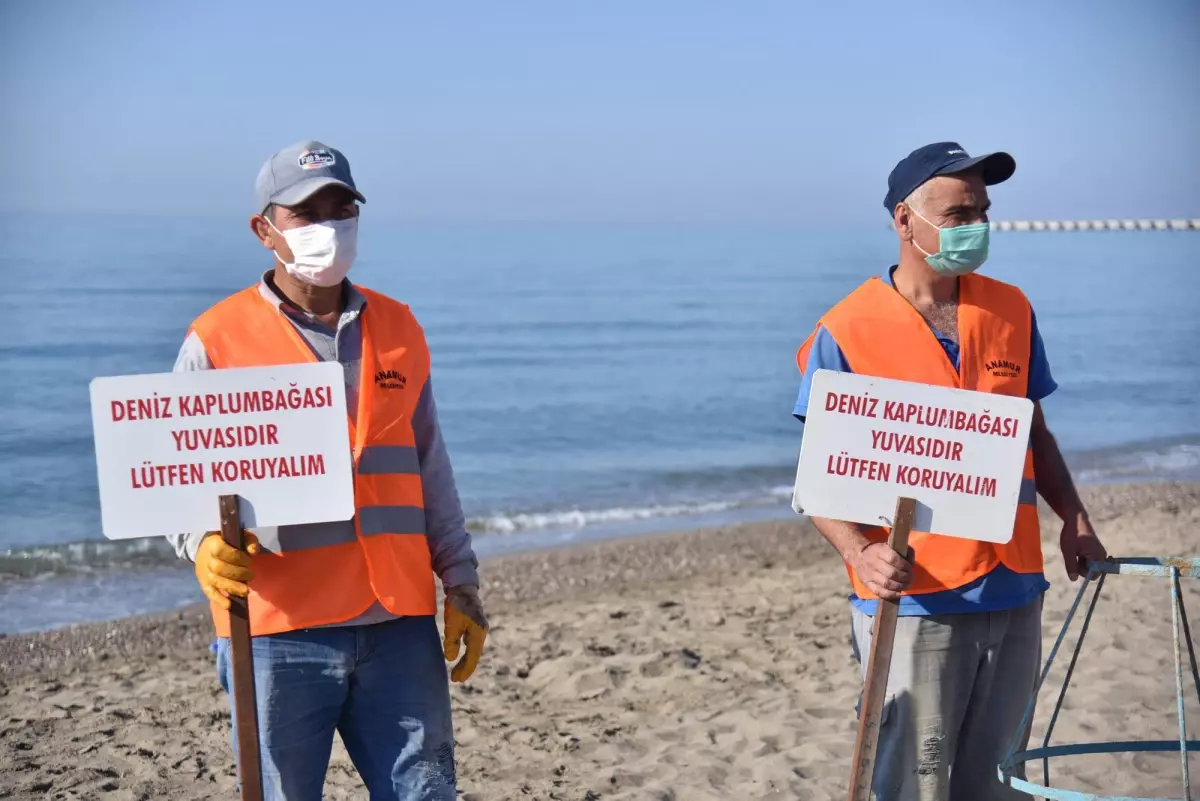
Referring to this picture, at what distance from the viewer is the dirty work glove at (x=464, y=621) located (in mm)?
3266

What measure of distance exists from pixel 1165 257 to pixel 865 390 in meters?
55.0

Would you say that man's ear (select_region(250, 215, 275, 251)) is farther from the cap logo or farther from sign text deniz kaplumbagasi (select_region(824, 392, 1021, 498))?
sign text deniz kaplumbagasi (select_region(824, 392, 1021, 498))

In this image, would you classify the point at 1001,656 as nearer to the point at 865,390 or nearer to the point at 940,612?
the point at 940,612

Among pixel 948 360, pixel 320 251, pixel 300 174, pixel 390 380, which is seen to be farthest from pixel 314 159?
pixel 948 360

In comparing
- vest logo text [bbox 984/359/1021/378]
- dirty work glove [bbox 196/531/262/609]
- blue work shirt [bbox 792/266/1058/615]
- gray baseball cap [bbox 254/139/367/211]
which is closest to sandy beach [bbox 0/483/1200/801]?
blue work shirt [bbox 792/266/1058/615]

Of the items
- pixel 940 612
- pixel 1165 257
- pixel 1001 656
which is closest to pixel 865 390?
pixel 940 612

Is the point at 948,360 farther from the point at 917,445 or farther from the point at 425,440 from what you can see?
the point at 425,440

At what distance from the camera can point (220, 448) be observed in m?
2.86

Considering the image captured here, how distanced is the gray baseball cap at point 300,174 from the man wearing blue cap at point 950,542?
127 centimetres

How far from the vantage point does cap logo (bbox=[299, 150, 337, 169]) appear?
10.3 ft

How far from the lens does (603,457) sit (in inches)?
606

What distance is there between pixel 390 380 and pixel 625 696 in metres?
3.36

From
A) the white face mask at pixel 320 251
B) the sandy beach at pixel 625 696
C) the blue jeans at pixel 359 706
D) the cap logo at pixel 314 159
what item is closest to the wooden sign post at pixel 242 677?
the blue jeans at pixel 359 706

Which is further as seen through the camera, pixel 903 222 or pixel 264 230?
pixel 903 222
